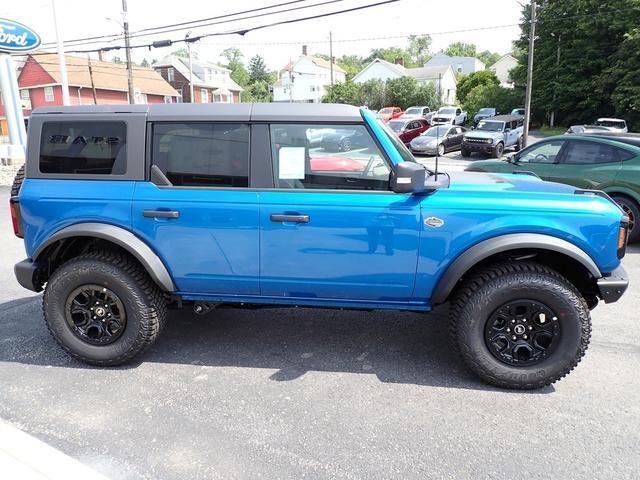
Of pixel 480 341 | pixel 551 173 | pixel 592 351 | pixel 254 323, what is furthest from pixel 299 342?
pixel 551 173

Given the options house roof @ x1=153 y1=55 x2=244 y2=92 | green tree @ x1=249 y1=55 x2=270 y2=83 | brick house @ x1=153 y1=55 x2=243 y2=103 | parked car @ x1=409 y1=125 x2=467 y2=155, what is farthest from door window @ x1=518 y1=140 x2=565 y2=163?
green tree @ x1=249 y1=55 x2=270 y2=83

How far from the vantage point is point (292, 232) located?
3393 millimetres

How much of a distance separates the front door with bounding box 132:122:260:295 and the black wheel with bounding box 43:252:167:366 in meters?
0.32

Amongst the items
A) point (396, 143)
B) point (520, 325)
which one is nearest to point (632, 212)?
point (520, 325)

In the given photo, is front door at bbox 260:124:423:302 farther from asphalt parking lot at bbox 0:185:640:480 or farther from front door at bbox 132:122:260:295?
asphalt parking lot at bbox 0:185:640:480

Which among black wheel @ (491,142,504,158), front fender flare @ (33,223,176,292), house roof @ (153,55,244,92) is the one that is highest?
house roof @ (153,55,244,92)

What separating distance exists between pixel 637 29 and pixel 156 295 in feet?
115

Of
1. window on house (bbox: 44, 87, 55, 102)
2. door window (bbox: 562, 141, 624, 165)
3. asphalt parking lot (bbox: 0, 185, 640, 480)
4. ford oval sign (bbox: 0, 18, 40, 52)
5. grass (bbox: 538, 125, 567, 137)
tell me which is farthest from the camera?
window on house (bbox: 44, 87, 55, 102)

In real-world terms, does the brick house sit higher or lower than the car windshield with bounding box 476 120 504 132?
higher

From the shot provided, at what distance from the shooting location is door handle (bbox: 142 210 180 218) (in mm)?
3461

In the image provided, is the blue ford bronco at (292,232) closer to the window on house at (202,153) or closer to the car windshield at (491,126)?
the window on house at (202,153)

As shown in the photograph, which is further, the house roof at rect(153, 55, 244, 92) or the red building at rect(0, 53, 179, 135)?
A: the house roof at rect(153, 55, 244, 92)

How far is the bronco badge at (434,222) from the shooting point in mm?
3271

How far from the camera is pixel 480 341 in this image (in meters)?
3.38
